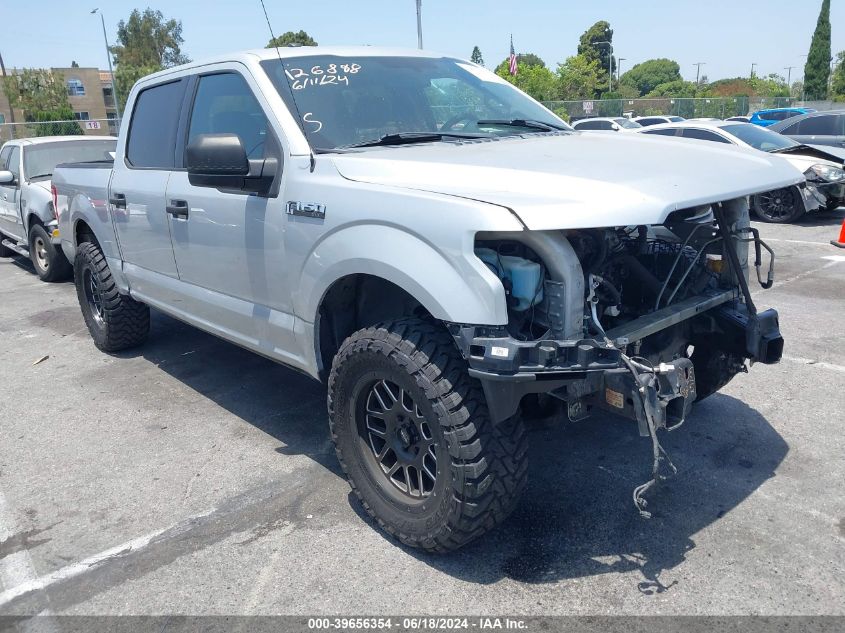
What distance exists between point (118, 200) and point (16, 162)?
5.57 m

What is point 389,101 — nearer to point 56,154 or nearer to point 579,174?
point 579,174

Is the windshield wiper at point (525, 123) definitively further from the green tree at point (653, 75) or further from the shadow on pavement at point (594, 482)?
the green tree at point (653, 75)

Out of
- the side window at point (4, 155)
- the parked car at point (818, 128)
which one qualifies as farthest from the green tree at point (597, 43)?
the side window at point (4, 155)

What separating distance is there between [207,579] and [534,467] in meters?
1.70

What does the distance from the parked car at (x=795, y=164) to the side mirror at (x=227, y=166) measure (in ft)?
26.4

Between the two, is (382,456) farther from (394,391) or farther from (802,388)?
(802,388)

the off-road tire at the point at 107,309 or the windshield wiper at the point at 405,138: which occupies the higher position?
the windshield wiper at the point at 405,138

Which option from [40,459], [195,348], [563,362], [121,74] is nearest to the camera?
[563,362]

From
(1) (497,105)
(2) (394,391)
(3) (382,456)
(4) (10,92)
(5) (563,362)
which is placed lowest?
(3) (382,456)

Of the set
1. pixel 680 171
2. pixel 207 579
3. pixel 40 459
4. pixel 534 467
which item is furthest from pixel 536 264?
pixel 40 459

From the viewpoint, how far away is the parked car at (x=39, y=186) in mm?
8867

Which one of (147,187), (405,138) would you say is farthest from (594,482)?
(147,187)

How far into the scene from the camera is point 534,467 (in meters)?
3.78

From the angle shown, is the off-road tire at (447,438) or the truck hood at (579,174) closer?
the truck hood at (579,174)
